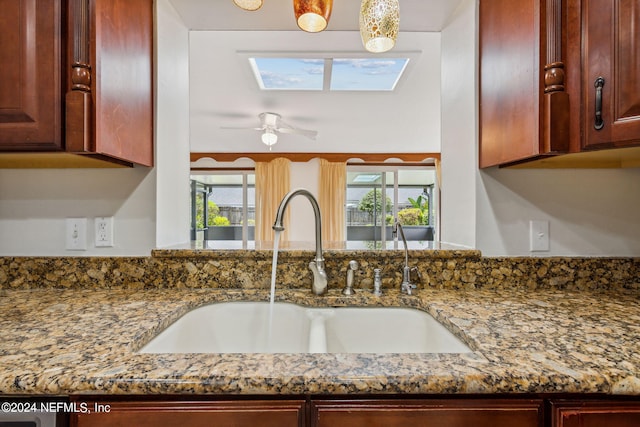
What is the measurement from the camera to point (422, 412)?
23.1 inches

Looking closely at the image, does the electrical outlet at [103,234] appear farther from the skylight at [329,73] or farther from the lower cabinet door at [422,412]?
the skylight at [329,73]

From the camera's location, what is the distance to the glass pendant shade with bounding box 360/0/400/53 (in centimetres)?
92

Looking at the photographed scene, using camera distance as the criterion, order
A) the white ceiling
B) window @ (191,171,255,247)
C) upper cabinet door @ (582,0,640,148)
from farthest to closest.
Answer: window @ (191,171,255,247) < the white ceiling < upper cabinet door @ (582,0,640,148)

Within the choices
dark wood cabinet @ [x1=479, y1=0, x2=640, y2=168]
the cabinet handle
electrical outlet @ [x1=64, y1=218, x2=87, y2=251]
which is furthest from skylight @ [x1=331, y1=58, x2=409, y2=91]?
electrical outlet @ [x1=64, y1=218, x2=87, y2=251]

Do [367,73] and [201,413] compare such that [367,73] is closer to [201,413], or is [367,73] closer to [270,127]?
[270,127]

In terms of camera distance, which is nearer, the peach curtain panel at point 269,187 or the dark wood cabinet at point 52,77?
the dark wood cabinet at point 52,77

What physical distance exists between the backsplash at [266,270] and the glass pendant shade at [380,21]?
27.7 inches

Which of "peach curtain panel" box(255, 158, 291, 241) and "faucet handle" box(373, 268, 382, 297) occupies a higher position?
"peach curtain panel" box(255, 158, 291, 241)

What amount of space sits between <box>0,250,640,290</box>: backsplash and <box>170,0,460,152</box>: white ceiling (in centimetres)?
99

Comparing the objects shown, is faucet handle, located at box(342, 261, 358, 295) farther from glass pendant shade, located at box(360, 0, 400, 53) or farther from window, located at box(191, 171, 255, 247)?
window, located at box(191, 171, 255, 247)

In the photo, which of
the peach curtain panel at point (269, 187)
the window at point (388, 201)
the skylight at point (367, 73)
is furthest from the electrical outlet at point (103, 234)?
the window at point (388, 201)

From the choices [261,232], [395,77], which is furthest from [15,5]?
[261,232]

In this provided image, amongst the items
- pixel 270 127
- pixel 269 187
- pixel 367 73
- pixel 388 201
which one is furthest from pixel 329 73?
pixel 388 201

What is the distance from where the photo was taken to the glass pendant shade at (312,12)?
92 centimetres
